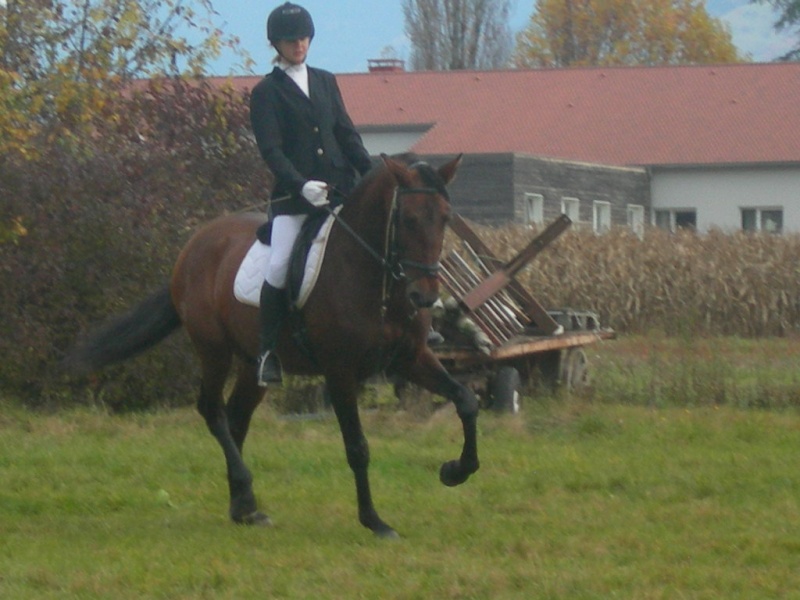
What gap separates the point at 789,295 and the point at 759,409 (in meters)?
14.3

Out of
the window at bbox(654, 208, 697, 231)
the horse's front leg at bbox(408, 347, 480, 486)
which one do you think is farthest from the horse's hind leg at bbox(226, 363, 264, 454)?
the window at bbox(654, 208, 697, 231)

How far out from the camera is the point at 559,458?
10.7 metres

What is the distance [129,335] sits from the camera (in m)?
10.1

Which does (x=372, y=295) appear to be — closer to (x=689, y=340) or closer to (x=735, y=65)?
(x=689, y=340)

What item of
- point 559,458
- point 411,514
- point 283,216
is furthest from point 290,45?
point 559,458

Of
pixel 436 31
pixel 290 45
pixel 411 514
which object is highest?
pixel 436 31

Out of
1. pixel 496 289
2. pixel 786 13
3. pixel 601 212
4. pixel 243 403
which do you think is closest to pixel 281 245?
pixel 243 403

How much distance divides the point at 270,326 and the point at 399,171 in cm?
136

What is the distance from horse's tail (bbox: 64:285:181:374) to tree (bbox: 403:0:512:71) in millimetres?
58868

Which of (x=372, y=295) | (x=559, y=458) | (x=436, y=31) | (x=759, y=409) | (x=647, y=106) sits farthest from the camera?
(x=436, y=31)

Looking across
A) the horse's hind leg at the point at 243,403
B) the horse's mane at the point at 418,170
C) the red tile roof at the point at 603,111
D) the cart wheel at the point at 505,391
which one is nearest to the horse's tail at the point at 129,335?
the horse's hind leg at the point at 243,403

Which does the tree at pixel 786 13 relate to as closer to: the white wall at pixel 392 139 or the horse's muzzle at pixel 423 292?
the white wall at pixel 392 139

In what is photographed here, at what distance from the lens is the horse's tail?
398 inches

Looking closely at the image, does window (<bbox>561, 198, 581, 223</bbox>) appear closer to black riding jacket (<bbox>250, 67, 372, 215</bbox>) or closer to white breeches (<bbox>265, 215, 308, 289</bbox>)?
black riding jacket (<bbox>250, 67, 372, 215</bbox>)
